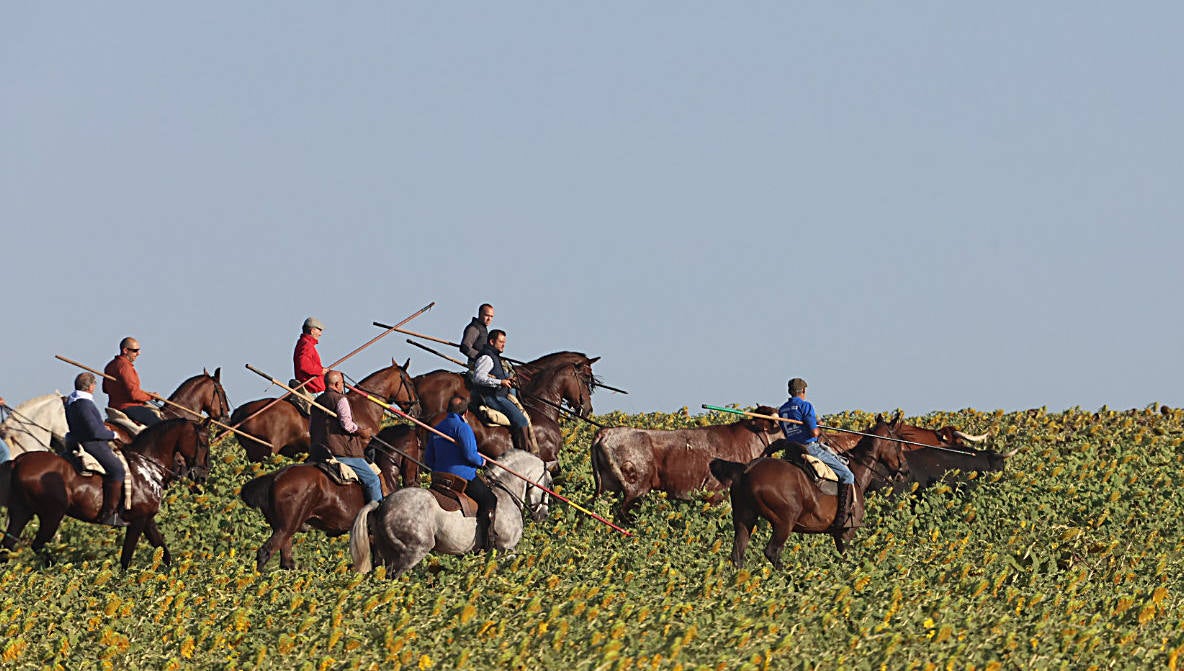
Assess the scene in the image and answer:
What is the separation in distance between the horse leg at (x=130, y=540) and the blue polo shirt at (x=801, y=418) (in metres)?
8.27

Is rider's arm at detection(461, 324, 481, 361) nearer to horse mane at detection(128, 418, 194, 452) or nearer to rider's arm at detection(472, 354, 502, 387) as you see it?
rider's arm at detection(472, 354, 502, 387)

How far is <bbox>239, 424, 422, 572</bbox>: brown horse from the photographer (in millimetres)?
18734

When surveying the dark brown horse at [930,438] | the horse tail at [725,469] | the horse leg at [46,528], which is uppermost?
the dark brown horse at [930,438]

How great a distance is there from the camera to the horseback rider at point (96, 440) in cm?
1958

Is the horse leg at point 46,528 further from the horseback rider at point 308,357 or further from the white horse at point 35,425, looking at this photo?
the horseback rider at point 308,357

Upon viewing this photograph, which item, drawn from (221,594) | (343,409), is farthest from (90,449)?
(221,594)

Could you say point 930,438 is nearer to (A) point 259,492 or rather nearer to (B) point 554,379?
(B) point 554,379

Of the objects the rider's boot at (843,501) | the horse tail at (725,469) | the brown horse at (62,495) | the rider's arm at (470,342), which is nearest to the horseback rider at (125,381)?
the brown horse at (62,495)

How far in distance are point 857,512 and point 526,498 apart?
4.39 m

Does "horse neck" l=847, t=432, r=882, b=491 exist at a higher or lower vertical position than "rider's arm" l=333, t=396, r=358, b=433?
higher

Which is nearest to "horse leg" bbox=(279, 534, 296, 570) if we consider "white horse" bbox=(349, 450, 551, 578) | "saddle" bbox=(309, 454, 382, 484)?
"saddle" bbox=(309, 454, 382, 484)

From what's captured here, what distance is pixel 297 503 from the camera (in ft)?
61.6

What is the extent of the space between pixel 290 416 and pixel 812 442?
9468 mm

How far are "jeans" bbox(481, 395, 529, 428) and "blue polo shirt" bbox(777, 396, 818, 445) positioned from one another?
485cm
